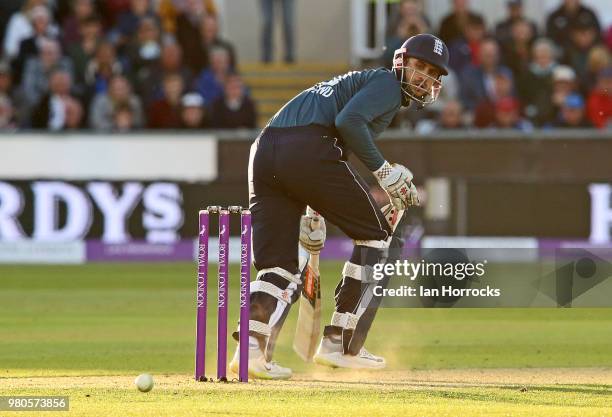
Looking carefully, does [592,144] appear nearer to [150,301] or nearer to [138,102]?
[138,102]

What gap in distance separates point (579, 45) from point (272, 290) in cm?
1308

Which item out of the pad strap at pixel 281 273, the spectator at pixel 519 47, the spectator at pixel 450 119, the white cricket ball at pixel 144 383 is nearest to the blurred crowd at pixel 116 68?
the spectator at pixel 450 119

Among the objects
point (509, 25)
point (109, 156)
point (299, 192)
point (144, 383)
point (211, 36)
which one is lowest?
point (109, 156)

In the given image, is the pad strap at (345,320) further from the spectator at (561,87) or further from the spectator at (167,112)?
the spectator at (561,87)

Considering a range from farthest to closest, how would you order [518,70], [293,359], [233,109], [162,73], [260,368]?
[518,70]
[162,73]
[233,109]
[293,359]
[260,368]

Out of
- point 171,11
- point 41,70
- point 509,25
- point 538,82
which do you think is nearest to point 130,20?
point 171,11

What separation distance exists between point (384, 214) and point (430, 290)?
0.65m

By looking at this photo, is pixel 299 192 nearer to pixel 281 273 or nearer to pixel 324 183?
pixel 324 183

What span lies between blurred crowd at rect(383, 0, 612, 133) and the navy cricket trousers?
10.8 m

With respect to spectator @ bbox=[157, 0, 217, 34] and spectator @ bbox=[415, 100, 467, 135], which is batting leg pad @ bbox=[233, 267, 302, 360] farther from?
spectator @ bbox=[157, 0, 217, 34]

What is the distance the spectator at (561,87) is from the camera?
19.9m

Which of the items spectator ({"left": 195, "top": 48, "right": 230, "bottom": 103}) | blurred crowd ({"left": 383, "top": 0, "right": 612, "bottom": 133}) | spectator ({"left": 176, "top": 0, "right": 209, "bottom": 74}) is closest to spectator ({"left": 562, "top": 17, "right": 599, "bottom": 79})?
blurred crowd ({"left": 383, "top": 0, "right": 612, "bottom": 133})

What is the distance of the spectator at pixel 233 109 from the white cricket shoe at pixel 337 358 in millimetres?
10738

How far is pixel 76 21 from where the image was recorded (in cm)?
2103
